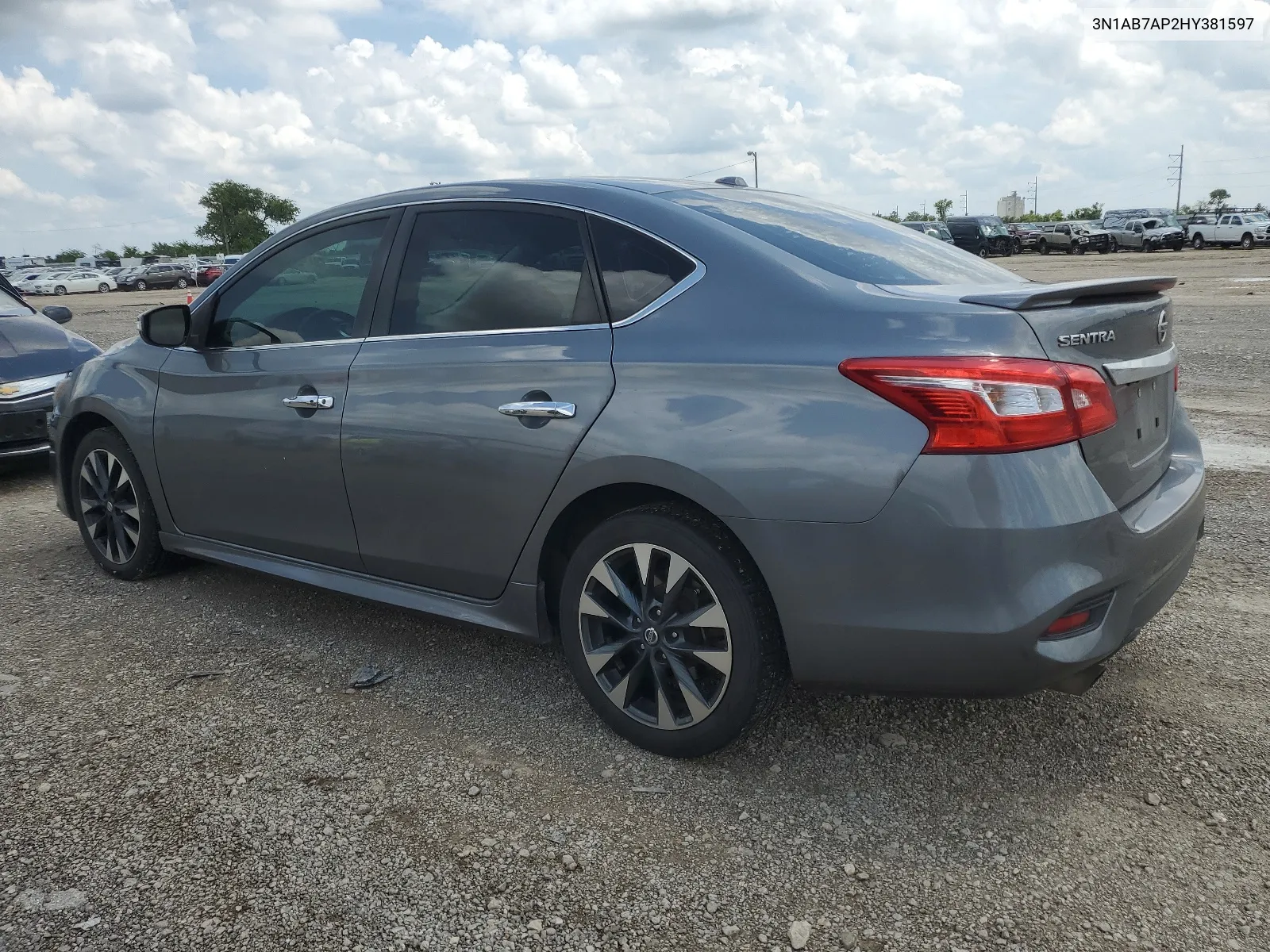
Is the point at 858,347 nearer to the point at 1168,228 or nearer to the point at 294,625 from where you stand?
the point at 294,625

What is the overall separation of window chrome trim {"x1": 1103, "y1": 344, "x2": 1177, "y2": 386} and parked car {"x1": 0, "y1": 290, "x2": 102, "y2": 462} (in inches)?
250

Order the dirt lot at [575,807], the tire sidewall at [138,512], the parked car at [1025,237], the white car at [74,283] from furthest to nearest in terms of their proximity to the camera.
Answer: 1. the white car at [74,283]
2. the parked car at [1025,237]
3. the tire sidewall at [138,512]
4. the dirt lot at [575,807]

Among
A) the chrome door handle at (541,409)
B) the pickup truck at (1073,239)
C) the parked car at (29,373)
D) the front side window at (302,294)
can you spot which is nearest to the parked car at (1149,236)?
the pickup truck at (1073,239)

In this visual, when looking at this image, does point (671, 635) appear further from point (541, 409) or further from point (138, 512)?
point (138, 512)

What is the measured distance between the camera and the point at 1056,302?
2604 mm

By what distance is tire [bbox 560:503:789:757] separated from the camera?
2805 mm

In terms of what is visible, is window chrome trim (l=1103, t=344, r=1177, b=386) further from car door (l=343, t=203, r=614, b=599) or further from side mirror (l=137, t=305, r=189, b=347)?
side mirror (l=137, t=305, r=189, b=347)

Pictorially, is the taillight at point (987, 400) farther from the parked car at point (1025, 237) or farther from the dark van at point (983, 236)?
the parked car at point (1025, 237)

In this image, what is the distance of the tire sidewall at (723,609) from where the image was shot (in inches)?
110

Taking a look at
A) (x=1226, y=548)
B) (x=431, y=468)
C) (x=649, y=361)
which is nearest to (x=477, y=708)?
(x=431, y=468)

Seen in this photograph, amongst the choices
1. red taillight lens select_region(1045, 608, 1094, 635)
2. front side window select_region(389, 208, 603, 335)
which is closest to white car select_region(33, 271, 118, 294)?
front side window select_region(389, 208, 603, 335)

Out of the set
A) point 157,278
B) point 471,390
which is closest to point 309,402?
point 471,390

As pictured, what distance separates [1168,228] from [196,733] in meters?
49.9

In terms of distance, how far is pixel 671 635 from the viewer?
2949mm
